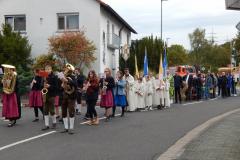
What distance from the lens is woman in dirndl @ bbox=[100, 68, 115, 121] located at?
18.7 meters

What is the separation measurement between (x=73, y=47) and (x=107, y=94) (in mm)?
18474

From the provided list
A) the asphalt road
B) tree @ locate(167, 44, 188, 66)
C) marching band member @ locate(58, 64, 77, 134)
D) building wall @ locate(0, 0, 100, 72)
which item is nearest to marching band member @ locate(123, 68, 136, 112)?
the asphalt road

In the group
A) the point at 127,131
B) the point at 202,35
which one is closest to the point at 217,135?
→ the point at 127,131

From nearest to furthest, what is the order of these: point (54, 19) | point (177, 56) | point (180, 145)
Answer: point (180, 145) < point (54, 19) < point (177, 56)

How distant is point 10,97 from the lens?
17188 mm

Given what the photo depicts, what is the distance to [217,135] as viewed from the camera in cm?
1334

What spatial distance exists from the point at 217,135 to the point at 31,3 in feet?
95.3

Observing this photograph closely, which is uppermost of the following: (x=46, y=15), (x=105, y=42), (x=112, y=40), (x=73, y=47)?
(x=46, y=15)

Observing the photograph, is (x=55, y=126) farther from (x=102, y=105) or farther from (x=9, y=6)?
(x=9, y=6)

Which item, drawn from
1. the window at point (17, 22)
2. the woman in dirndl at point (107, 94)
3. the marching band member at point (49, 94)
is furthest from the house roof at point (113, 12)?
the marching band member at point (49, 94)

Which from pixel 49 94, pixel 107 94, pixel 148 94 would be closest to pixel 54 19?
pixel 148 94

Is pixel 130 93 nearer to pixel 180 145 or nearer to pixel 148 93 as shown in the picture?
pixel 148 93

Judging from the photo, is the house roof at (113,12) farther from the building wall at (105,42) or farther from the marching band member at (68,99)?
the marching band member at (68,99)

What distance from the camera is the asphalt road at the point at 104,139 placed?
11.2 meters
